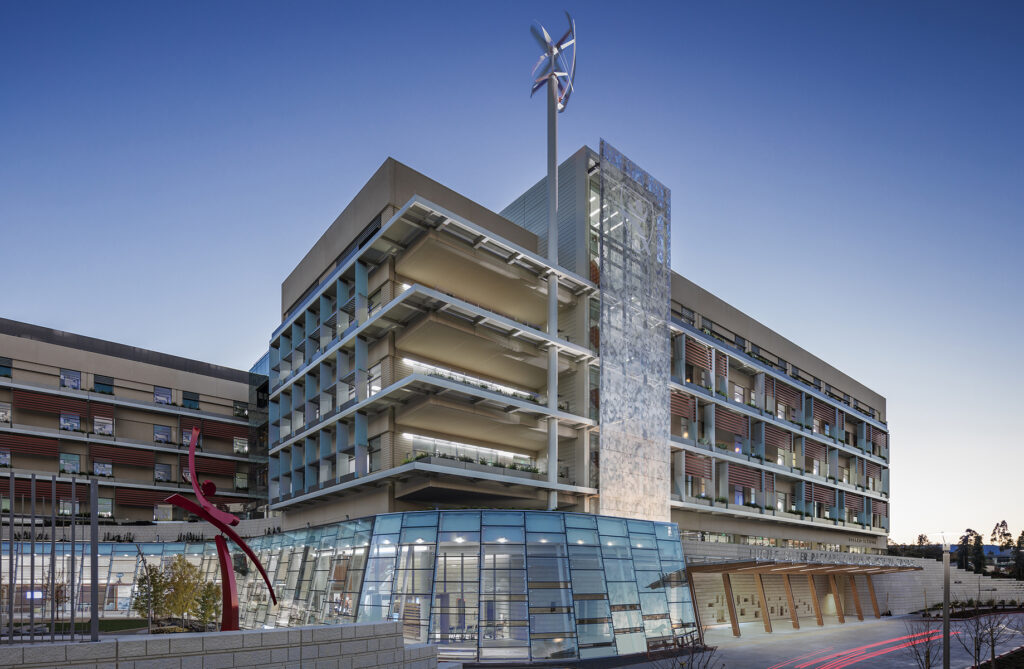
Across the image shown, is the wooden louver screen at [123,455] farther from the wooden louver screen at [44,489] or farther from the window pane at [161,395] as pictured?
the window pane at [161,395]

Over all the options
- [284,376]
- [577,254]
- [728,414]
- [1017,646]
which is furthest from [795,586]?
[284,376]

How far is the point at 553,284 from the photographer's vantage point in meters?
52.1

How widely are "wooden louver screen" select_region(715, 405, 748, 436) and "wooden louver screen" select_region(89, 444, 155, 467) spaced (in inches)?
2137

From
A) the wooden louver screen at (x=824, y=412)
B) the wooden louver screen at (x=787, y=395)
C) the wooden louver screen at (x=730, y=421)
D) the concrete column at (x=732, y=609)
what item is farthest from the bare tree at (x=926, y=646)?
the wooden louver screen at (x=824, y=412)

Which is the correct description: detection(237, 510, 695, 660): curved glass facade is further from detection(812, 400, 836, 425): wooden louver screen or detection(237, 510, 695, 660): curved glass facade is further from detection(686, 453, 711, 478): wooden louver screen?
detection(812, 400, 836, 425): wooden louver screen

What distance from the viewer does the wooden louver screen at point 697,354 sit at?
63353 mm

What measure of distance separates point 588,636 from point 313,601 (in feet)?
55.8

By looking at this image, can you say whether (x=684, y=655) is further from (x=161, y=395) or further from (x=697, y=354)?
(x=161, y=395)

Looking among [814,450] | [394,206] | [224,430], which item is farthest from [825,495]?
[224,430]

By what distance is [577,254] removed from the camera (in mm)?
55500

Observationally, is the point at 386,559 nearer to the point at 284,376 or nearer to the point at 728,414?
the point at 284,376

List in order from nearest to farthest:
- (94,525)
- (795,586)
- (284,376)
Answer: (94,525) → (284,376) → (795,586)

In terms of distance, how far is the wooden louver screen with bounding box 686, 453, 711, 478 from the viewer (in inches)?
2407

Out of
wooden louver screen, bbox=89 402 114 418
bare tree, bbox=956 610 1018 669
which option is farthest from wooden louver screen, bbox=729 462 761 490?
wooden louver screen, bbox=89 402 114 418
